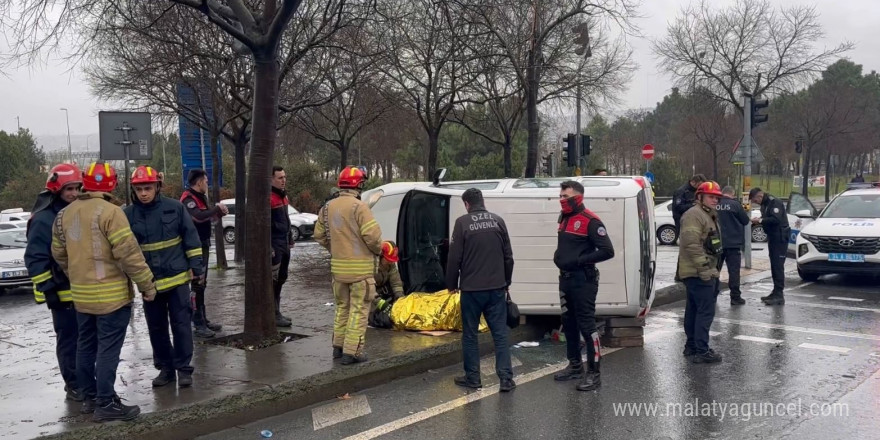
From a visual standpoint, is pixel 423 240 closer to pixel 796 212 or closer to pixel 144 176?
pixel 144 176

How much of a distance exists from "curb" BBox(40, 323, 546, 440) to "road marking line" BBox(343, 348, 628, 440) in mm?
853

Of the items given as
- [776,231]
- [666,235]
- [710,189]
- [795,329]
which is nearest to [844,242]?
[776,231]

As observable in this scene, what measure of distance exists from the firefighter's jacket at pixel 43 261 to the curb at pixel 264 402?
1.14 meters

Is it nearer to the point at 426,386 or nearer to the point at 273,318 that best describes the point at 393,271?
the point at 273,318

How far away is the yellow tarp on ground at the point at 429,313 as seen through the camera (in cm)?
795

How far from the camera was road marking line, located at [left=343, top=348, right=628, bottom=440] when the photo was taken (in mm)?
5270

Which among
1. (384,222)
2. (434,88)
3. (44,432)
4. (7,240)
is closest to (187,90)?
(7,240)

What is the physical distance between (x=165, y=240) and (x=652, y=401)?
421cm

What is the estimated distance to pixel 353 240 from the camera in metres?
6.51

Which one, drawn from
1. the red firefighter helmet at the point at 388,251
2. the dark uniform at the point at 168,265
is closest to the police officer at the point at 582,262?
the red firefighter helmet at the point at 388,251

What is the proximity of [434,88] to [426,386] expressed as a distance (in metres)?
15.5

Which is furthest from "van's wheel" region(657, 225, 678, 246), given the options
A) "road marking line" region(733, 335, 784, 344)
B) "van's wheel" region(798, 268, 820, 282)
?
"road marking line" region(733, 335, 784, 344)

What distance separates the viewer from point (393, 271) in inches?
325

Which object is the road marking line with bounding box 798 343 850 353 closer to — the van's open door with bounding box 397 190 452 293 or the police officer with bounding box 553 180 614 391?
the police officer with bounding box 553 180 614 391
